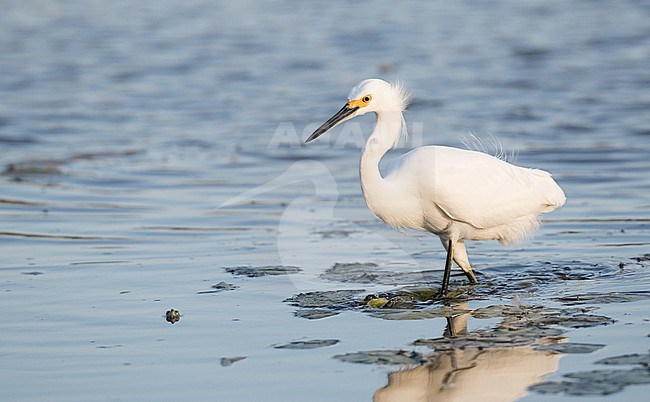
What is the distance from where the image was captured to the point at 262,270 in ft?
26.6

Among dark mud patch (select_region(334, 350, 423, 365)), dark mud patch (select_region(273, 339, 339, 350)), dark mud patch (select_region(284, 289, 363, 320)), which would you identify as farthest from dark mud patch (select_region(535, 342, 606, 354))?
dark mud patch (select_region(284, 289, 363, 320))

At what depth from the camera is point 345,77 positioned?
19.5m

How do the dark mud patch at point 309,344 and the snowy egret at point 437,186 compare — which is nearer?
the dark mud patch at point 309,344

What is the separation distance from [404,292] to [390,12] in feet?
66.6

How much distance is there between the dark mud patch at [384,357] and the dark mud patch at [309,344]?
232 millimetres

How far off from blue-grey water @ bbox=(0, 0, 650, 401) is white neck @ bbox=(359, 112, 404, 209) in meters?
0.70

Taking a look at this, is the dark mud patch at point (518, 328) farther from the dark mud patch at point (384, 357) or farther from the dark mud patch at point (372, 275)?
the dark mud patch at point (372, 275)

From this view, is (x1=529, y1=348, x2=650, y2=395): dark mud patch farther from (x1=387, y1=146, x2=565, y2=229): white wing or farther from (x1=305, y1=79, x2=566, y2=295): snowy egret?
(x1=387, y1=146, x2=565, y2=229): white wing

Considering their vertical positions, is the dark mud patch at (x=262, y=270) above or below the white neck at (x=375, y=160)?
below

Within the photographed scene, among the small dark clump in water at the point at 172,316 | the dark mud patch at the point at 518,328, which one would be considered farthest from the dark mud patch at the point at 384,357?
the small dark clump in water at the point at 172,316

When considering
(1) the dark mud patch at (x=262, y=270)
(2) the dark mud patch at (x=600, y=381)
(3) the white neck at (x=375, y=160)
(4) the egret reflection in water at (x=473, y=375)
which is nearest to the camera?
(2) the dark mud patch at (x=600, y=381)

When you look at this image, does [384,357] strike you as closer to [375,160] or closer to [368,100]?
[375,160]

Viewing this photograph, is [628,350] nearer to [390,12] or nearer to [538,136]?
[538,136]

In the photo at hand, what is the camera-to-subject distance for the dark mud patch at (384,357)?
18.8ft
